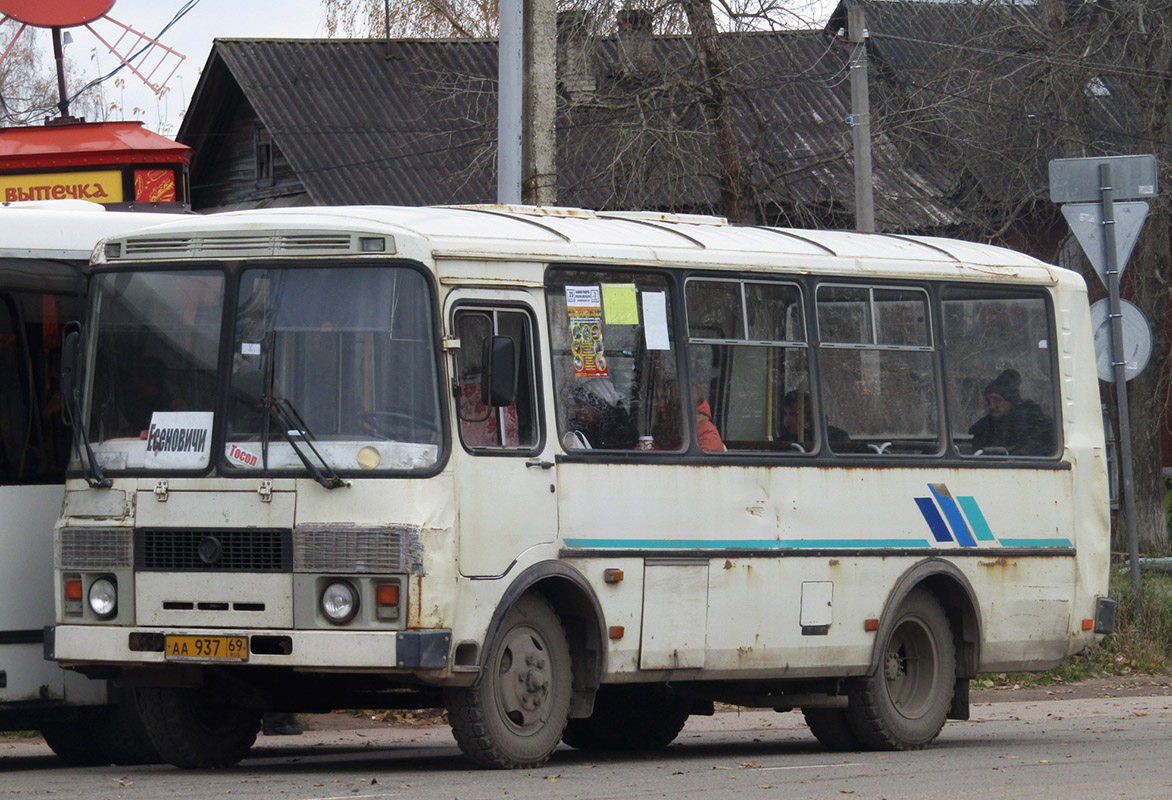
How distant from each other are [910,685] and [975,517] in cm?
109

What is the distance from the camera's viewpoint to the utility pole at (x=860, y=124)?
853 inches

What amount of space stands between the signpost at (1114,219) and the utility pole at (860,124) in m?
4.93

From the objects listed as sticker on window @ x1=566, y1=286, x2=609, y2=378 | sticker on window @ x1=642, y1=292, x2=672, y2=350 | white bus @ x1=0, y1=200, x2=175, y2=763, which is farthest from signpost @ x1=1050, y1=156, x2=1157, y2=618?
white bus @ x1=0, y1=200, x2=175, y2=763

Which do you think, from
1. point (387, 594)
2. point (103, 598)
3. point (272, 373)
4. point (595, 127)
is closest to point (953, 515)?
point (387, 594)

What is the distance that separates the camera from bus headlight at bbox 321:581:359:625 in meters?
9.59

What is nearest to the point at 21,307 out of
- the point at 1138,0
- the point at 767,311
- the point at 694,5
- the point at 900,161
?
the point at 767,311

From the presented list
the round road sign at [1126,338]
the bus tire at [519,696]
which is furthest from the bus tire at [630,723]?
the round road sign at [1126,338]

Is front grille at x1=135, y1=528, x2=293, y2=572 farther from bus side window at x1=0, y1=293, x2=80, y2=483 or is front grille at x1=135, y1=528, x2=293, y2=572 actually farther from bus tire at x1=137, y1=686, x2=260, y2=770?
bus side window at x1=0, y1=293, x2=80, y2=483

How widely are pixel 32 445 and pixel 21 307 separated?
734 mm

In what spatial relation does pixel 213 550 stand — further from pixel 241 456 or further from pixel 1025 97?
pixel 1025 97

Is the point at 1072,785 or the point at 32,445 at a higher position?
the point at 32,445

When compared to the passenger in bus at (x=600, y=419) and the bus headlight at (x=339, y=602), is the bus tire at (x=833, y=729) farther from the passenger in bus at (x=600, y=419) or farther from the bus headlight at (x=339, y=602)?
the bus headlight at (x=339, y=602)

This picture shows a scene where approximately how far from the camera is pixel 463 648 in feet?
31.9

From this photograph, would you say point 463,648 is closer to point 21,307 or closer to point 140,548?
point 140,548
